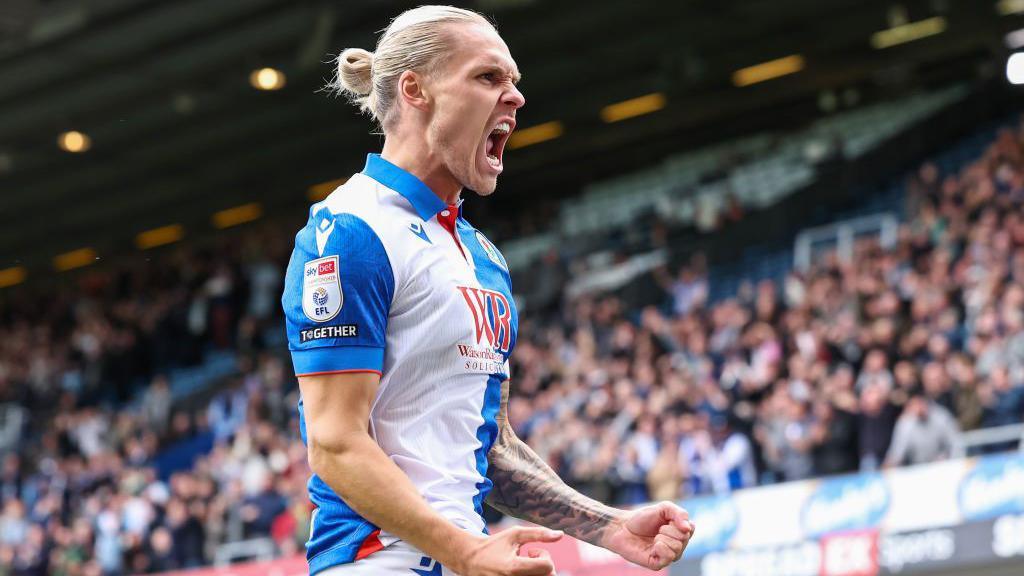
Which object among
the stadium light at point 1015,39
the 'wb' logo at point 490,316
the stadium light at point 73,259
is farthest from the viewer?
the stadium light at point 73,259

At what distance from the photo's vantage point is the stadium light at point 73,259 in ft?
113

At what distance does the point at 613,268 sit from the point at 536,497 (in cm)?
1916

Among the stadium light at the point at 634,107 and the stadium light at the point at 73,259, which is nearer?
the stadium light at the point at 634,107

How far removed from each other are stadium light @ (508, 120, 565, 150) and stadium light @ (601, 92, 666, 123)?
935mm

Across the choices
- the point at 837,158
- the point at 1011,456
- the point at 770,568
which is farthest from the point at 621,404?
the point at 837,158

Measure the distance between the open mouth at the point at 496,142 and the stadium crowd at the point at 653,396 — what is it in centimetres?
1052

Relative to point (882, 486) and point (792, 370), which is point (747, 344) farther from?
point (882, 486)

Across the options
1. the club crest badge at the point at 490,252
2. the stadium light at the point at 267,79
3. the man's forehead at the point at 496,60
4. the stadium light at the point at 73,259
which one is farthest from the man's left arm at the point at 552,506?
the stadium light at the point at 73,259

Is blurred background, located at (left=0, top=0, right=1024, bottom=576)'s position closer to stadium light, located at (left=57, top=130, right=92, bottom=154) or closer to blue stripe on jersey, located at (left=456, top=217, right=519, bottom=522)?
stadium light, located at (left=57, top=130, right=92, bottom=154)

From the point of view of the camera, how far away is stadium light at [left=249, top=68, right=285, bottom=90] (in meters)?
23.1

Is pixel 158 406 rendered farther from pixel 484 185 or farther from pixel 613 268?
pixel 484 185

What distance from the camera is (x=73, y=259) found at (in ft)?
115

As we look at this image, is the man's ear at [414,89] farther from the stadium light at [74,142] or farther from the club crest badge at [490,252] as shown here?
the stadium light at [74,142]

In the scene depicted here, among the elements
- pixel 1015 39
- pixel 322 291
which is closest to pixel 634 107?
pixel 1015 39
